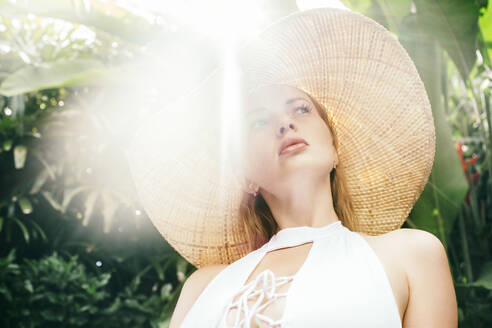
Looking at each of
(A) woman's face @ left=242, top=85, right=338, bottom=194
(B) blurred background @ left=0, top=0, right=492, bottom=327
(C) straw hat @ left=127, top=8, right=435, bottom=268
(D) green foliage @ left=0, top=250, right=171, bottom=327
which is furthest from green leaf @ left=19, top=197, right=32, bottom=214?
(A) woman's face @ left=242, top=85, right=338, bottom=194

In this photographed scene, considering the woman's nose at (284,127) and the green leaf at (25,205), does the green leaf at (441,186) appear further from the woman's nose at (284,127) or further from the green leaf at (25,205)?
the green leaf at (25,205)

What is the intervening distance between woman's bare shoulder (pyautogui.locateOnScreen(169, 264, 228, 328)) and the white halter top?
5cm

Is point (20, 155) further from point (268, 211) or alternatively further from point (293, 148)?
point (293, 148)

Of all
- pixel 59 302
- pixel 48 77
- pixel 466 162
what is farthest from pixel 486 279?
pixel 48 77

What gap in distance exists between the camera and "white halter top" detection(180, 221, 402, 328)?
765 millimetres

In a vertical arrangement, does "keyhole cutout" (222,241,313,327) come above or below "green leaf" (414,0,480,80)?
below

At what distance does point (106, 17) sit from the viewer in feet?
7.09

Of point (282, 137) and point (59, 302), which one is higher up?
point (282, 137)

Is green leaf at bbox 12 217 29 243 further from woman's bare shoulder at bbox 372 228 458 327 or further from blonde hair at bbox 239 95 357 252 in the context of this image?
woman's bare shoulder at bbox 372 228 458 327

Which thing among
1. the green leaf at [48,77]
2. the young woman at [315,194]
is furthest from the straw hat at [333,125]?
the green leaf at [48,77]

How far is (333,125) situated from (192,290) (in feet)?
1.85

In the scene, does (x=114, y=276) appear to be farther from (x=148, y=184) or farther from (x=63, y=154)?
(x=148, y=184)

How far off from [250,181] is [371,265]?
405 mm

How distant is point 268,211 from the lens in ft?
3.94
